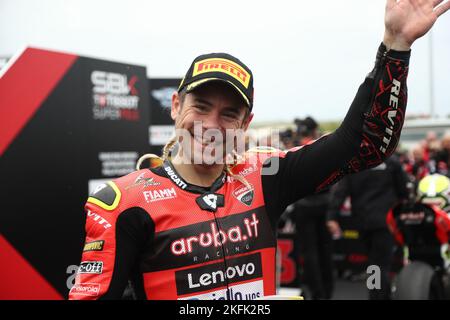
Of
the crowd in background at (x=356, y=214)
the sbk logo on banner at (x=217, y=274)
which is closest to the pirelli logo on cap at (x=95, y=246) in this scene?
the sbk logo on banner at (x=217, y=274)

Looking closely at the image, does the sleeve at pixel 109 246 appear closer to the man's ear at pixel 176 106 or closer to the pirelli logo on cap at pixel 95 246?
the pirelli logo on cap at pixel 95 246

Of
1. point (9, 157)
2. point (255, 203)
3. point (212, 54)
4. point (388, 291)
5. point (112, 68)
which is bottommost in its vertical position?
point (388, 291)

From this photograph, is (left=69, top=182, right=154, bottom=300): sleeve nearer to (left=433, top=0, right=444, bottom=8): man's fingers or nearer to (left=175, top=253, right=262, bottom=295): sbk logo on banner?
(left=175, top=253, right=262, bottom=295): sbk logo on banner

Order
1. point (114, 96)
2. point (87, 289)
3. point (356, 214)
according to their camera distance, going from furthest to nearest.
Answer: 1. point (356, 214)
2. point (114, 96)
3. point (87, 289)

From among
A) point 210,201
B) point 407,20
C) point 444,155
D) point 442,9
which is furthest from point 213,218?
point 444,155

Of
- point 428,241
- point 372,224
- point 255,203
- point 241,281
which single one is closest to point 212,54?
point 255,203

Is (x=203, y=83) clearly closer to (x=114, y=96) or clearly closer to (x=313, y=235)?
(x=114, y=96)

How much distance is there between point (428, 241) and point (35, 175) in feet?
9.25

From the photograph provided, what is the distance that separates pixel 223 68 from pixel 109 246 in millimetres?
624

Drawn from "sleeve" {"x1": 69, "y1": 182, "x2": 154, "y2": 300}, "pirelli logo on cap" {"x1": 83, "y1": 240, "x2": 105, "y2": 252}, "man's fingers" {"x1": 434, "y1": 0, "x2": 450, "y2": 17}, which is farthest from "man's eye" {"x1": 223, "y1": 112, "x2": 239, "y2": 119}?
"man's fingers" {"x1": 434, "y1": 0, "x2": 450, "y2": 17}

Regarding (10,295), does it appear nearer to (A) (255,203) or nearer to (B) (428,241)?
(A) (255,203)

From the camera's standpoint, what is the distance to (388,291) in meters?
5.22

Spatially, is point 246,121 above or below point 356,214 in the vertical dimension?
above

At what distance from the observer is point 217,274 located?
5.54ft
